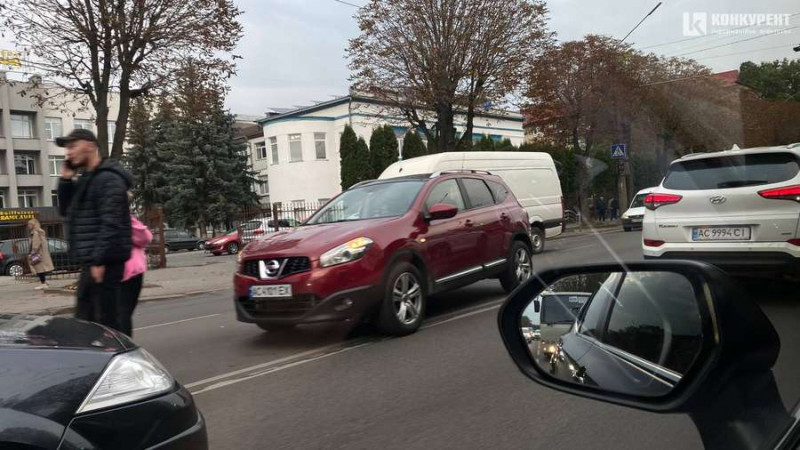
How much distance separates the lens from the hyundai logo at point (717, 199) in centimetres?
536

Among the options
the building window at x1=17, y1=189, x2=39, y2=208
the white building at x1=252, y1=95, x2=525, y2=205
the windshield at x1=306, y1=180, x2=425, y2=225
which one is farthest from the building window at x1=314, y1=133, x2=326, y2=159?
the windshield at x1=306, y1=180, x2=425, y2=225

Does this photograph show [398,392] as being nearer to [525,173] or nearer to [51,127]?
[525,173]

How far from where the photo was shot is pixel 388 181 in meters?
7.49

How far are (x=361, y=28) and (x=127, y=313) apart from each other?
18.6 m

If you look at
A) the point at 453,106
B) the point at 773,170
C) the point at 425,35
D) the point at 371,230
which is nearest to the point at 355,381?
the point at 371,230

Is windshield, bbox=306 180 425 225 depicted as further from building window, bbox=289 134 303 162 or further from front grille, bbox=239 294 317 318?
building window, bbox=289 134 303 162

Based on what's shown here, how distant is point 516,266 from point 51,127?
177ft

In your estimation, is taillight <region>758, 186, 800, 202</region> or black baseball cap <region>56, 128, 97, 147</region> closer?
black baseball cap <region>56, 128, 97, 147</region>

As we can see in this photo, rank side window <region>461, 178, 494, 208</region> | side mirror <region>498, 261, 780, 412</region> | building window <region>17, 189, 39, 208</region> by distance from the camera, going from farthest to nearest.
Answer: building window <region>17, 189, 39, 208</region> < side window <region>461, 178, 494, 208</region> < side mirror <region>498, 261, 780, 412</region>

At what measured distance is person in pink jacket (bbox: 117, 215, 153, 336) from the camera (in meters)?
4.42

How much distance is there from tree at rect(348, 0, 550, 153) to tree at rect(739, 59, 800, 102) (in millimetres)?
16392

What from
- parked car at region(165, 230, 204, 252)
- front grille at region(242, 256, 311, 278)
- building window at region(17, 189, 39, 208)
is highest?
building window at region(17, 189, 39, 208)

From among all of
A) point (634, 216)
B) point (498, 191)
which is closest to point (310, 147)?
point (634, 216)

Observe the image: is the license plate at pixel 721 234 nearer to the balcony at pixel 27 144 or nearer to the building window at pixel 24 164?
the balcony at pixel 27 144
